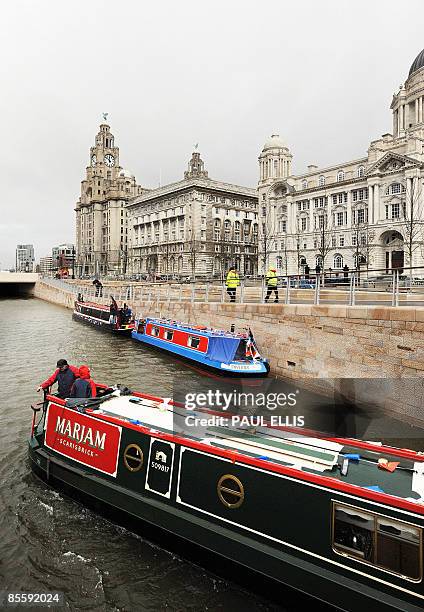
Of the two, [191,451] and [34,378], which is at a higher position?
[191,451]

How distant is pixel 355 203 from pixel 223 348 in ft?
179

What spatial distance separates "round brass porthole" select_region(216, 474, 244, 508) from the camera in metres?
5.76

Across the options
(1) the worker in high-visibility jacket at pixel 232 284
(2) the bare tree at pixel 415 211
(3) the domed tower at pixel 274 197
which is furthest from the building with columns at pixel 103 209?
(1) the worker in high-visibility jacket at pixel 232 284

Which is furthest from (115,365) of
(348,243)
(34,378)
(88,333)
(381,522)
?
(348,243)

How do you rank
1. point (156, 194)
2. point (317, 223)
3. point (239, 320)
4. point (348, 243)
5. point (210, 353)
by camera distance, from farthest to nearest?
point (156, 194), point (317, 223), point (348, 243), point (239, 320), point (210, 353)

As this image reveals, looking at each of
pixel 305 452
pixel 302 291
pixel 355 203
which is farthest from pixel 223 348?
pixel 355 203

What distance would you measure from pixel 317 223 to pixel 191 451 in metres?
68.2

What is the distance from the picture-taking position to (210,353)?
58.2ft

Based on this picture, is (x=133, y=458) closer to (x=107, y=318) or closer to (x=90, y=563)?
(x=90, y=563)

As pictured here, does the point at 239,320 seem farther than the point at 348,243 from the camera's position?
No

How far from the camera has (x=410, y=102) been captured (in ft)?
225

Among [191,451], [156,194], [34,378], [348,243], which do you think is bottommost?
[34,378]

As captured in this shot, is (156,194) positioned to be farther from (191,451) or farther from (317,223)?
(191,451)

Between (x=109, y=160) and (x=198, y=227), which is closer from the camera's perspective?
(x=198, y=227)
